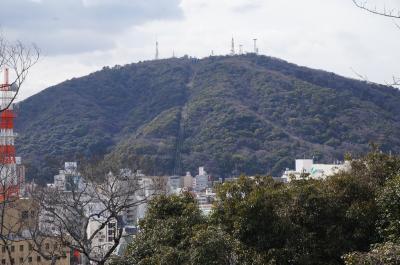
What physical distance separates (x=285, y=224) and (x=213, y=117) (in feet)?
189

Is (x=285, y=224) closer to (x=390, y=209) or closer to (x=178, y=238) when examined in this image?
(x=390, y=209)

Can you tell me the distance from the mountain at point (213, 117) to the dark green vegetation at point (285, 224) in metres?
38.6

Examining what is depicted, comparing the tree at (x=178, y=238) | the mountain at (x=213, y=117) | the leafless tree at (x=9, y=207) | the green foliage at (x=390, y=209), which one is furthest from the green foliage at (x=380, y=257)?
the mountain at (x=213, y=117)

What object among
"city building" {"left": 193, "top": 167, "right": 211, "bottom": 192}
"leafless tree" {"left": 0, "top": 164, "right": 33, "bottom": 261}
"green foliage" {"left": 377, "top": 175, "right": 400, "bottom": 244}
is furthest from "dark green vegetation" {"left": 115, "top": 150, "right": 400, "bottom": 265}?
"city building" {"left": 193, "top": 167, "right": 211, "bottom": 192}

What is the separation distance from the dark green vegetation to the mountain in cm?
3860

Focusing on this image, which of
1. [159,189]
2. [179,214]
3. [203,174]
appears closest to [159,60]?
[203,174]

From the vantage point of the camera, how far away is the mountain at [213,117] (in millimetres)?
58594

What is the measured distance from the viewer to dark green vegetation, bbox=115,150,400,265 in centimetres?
851

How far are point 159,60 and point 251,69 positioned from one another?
1899 cm

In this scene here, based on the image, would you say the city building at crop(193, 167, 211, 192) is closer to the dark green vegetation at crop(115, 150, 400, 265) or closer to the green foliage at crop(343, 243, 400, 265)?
the dark green vegetation at crop(115, 150, 400, 265)

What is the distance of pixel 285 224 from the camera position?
881 cm

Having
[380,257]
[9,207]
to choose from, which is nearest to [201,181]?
[9,207]

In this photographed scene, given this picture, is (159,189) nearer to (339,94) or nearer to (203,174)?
(203,174)

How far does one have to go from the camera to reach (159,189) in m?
19.8
